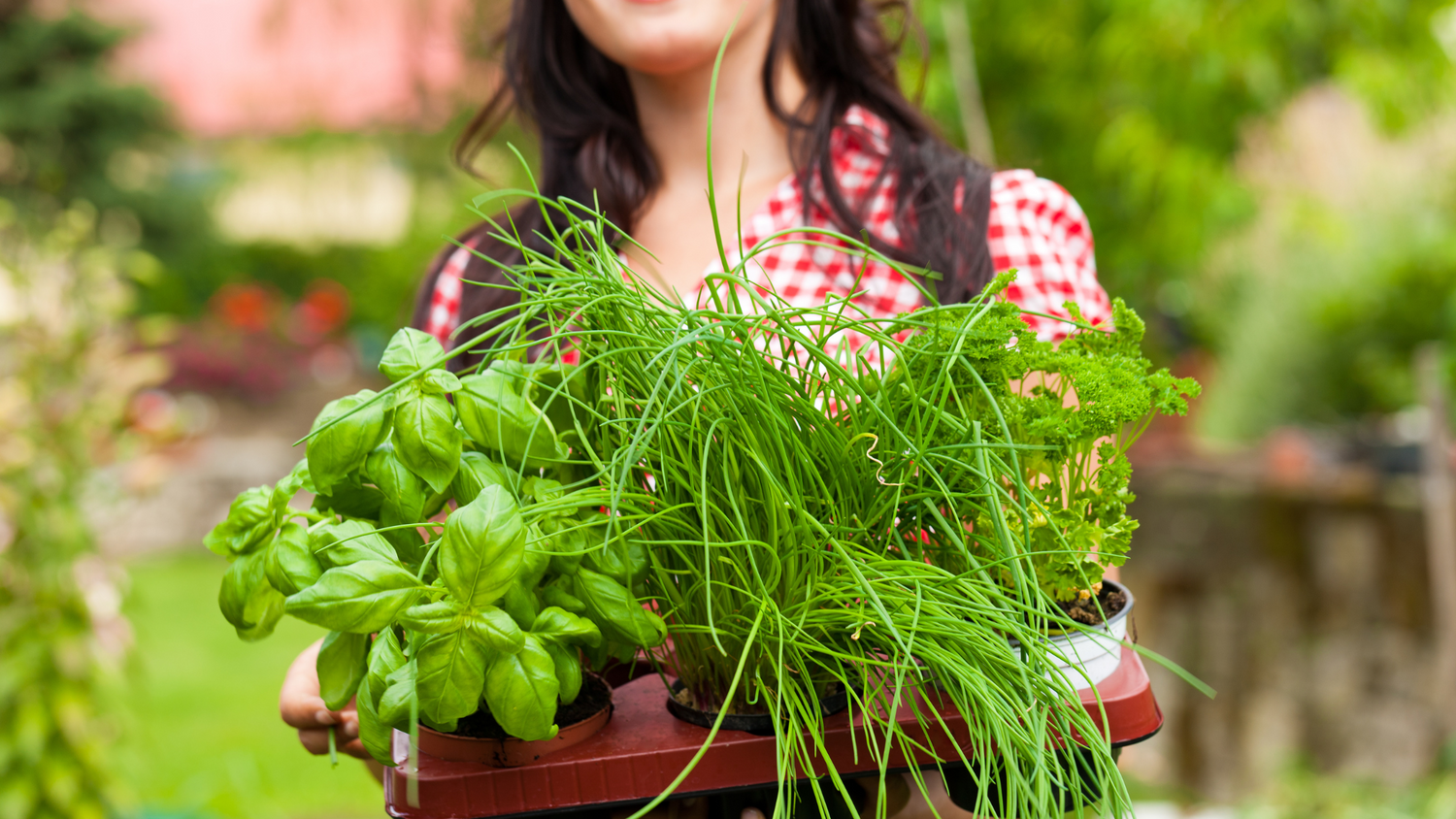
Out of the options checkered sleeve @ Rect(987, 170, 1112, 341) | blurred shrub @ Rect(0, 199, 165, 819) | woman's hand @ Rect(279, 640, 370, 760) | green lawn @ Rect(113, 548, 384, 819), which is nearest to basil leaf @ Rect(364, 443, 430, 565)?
woman's hand @ Rect(279, 640, 370, 760)

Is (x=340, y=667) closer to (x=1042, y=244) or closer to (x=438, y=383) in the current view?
(x=438, y=383)

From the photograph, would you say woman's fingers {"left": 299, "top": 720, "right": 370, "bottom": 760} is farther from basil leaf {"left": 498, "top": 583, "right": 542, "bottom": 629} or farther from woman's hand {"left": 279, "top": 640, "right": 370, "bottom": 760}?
basil leaf {"left": 498, "top": 583, "right": 542, "bottom": 629}

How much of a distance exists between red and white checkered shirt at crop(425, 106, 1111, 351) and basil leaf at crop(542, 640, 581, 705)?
462 mm

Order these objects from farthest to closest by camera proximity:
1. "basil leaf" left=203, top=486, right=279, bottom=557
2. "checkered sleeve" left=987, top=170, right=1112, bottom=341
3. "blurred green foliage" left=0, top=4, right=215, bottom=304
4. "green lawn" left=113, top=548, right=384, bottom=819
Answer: "blurred green foliage" left=0, top=4, right=215, bottom=304 < "green lawn" left=113, top=548, right=384, bottom=819 < "checkered sleeve" left=987, top=170, right=1112, bottom=341 < "basil leaf" left=203, top=486, right=279, bottom=557

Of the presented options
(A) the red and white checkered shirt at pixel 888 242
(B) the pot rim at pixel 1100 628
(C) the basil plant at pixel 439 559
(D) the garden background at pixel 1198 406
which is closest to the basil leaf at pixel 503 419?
(C) the basil plant at pixel 439 559

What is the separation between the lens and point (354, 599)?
44 cm

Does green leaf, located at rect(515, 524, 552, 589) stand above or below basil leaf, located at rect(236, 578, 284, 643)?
above

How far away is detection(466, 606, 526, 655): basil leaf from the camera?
44cm

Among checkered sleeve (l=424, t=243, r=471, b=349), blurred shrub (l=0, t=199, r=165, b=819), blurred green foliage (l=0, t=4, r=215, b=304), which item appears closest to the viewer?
checkered sleeve (l=424, t=243, r=471, b=349)

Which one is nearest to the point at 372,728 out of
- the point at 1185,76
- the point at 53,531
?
the point at 53,531

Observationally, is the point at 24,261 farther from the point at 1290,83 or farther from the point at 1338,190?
the point at 1338,190

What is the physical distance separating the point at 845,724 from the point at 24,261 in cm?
199

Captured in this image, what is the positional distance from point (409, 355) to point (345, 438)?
0.05 metres

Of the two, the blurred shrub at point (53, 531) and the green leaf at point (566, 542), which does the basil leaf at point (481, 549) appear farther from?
the blurred shrub at point (53, 531)
